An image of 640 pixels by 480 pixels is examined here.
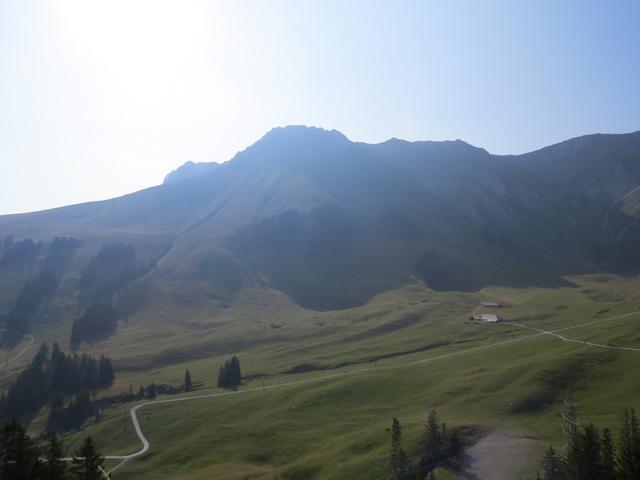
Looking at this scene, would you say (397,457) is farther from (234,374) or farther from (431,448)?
(234,374)

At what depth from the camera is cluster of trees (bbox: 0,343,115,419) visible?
137m

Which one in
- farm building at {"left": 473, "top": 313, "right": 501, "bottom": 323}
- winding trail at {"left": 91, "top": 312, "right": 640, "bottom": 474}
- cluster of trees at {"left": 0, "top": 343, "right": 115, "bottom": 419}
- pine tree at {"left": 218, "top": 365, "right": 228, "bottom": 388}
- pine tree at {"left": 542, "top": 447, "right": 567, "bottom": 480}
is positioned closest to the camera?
pine tree at {"left": 542, "top": 447, "right": 567, "bottom": 480}

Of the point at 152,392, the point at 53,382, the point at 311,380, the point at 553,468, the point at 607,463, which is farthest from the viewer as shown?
the point at 53,382

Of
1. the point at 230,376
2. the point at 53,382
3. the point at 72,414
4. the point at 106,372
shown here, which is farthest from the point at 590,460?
the point at 53,382

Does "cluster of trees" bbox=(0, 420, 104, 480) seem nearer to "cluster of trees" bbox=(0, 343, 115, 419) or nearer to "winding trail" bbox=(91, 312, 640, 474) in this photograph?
"winding trail" bbox=(91, 312, 640, 474)

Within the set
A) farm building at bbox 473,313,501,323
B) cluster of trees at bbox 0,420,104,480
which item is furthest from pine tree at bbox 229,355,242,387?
cluster of trees at bbox 0,420,104,480

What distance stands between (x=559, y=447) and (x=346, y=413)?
1685 inches

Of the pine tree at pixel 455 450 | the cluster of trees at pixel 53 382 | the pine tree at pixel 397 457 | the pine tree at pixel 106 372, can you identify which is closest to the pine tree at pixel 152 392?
the cluster of trees at pixel 53 382

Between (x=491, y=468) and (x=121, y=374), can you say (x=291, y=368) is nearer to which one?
(x=121, y=374)

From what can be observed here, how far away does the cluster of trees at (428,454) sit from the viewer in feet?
197

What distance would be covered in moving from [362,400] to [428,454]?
3741 centimetres

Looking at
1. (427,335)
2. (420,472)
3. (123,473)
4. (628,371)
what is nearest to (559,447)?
(420,472)

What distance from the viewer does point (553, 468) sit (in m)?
52.5

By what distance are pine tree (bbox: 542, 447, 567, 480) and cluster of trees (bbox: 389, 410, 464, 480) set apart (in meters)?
11.8
